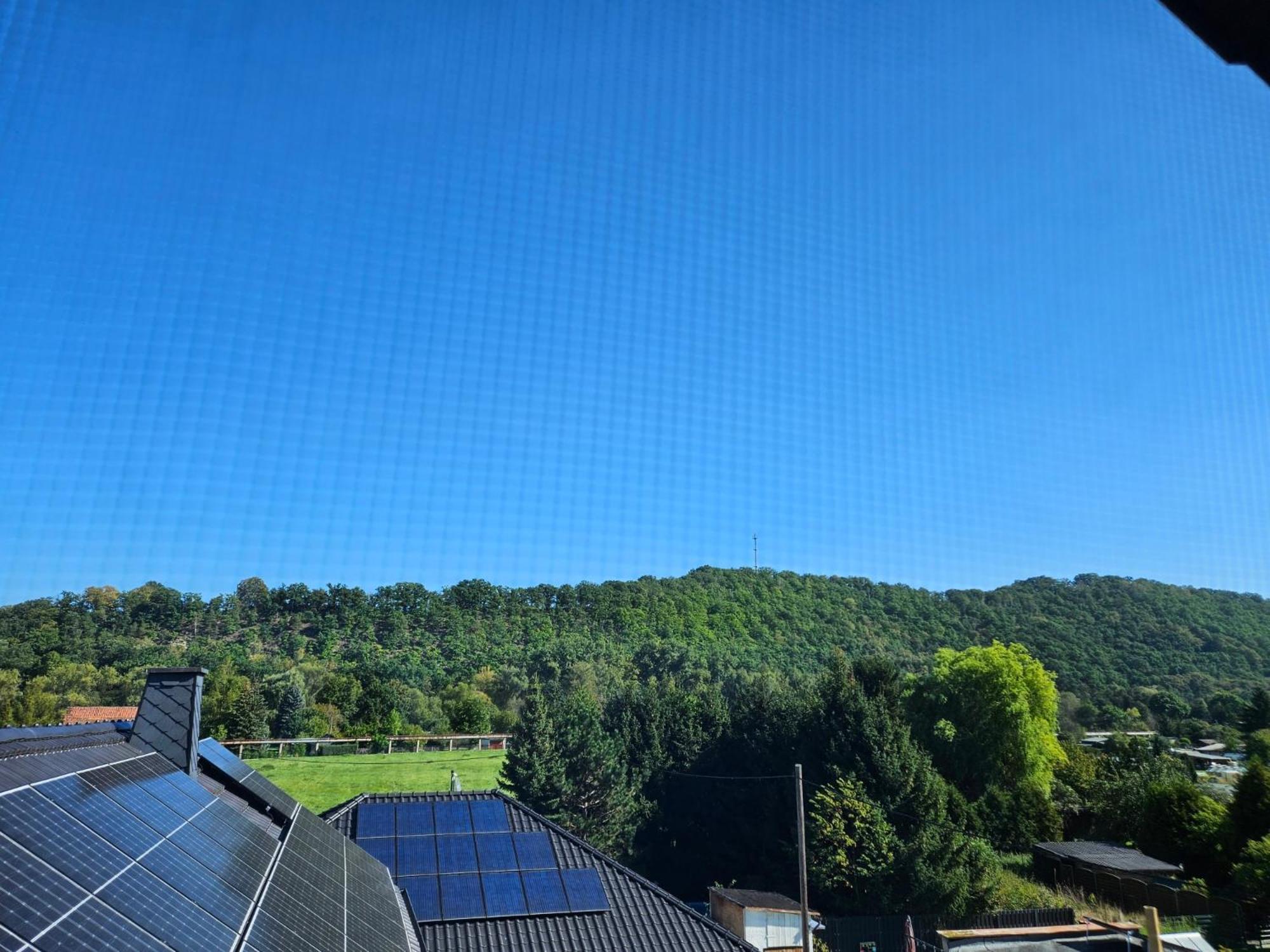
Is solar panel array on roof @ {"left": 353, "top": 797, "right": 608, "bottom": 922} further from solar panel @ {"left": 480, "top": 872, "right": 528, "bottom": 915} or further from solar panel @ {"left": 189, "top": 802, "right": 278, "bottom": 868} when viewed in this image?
solar panel @ {"left": 189, "top": 802, "right": 278, "bottom": 868}

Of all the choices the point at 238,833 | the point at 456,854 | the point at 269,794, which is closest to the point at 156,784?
the point at 238,833

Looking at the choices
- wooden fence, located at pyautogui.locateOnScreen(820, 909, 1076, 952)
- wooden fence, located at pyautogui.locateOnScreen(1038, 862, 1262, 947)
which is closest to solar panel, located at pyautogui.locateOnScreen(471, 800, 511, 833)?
wooden fence, located at pyautogui.locateOnScreen(820, 909, 1076, 952)

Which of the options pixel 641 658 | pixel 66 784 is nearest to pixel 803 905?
pixel 66 784

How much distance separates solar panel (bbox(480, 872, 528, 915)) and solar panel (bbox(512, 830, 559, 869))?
22.8 inches

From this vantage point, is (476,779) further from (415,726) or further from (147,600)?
(147,600)

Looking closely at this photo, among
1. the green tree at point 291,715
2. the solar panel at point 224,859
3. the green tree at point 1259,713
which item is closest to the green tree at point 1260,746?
A: the green tree at point 1259,713

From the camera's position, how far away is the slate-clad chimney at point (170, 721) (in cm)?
1414

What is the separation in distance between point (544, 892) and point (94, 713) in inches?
2403

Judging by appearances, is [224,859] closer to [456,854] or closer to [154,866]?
[154,866]

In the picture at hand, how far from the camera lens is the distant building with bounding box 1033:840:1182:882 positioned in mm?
30531

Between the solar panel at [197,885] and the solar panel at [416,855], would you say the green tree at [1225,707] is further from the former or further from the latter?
the solar panel at [197,885]

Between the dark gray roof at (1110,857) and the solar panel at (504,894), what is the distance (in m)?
24.0

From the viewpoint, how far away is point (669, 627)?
10731cm

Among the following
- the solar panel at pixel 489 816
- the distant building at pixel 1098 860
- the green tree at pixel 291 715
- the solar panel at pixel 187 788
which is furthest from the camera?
the green tree at pixel 291 715
